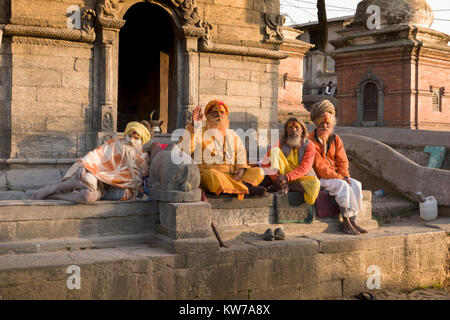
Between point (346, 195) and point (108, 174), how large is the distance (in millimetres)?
3063

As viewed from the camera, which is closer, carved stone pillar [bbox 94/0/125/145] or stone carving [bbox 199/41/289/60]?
carved stone pillar [bbox 94/0/125/145]

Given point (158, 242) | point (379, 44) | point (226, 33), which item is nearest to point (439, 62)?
point (379, 44)

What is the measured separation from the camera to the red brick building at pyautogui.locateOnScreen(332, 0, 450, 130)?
66.3 feet

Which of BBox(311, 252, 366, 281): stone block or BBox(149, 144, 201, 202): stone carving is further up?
BBox(149, 144, 201, 202): stone carving

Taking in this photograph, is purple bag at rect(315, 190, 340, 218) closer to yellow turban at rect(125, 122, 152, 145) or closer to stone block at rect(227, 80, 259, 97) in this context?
yellow turban at rect(125, 122, 152, 145)

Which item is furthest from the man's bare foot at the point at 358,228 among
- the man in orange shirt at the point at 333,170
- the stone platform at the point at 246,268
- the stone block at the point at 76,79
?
the stone block at the point at 76,79

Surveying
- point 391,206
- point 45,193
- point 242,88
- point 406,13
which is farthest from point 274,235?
point 406,13

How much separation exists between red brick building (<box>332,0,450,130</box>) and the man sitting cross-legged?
15253 millimetres

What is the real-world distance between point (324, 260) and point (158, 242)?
1.99 metres

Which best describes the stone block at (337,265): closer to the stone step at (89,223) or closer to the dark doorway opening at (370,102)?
the stone step at (89,223)

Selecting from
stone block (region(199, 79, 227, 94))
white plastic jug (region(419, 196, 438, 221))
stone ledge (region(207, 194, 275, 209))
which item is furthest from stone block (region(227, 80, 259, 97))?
stone ledge (region(207, 194, 275, 209))

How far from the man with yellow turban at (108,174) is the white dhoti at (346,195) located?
8.24 ft

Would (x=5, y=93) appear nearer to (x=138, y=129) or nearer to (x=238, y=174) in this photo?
(x=138, y=129)

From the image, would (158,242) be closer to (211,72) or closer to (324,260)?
(324,260)
